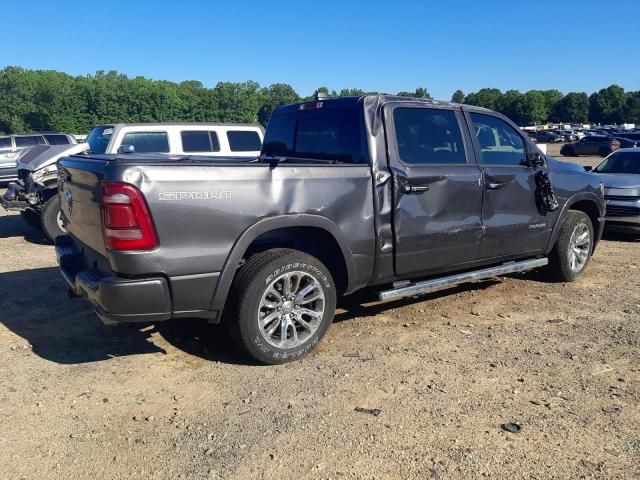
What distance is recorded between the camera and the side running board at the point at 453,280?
468 cm

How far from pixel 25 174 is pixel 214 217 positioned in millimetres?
7390

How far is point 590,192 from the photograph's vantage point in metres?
6.42

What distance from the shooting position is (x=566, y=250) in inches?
244

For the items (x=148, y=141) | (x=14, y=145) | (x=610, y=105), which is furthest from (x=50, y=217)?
(x=610, y=105)

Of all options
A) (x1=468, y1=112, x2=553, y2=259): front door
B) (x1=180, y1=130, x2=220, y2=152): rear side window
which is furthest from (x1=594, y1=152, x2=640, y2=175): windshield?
(x1=180, y1=130, x2=220, y2=152): rear side window

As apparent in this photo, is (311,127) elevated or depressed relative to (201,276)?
elevated

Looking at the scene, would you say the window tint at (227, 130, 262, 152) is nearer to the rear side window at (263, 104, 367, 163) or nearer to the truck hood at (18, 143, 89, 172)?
the truck hood at (18, 143, 89, 172)

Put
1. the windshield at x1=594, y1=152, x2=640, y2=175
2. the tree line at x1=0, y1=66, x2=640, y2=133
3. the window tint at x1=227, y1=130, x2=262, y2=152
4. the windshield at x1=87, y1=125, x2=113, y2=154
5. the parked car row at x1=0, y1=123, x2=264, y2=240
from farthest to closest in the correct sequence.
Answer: the tree line at x1=0, y1=66, x2=640, y2=133 < the window tint at x1=227, y1=130, x2=262, y2=152 < the windshield at x1=594, y1=152, x2=640, y2=175 < the windshield at x1=87, y1=125, x2=113, y2=154 < the parked car row at x1=0, y1=123, x2=264, y2=240

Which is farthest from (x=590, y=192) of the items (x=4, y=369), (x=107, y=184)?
(x=4, y=369)

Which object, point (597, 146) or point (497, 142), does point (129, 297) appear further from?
point (597, 146)

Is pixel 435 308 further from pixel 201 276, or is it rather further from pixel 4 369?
pixel 4 369

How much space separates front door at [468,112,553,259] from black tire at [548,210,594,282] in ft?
1.26

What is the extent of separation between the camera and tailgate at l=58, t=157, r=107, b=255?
374 centimetres

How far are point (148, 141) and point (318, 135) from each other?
536 cm
